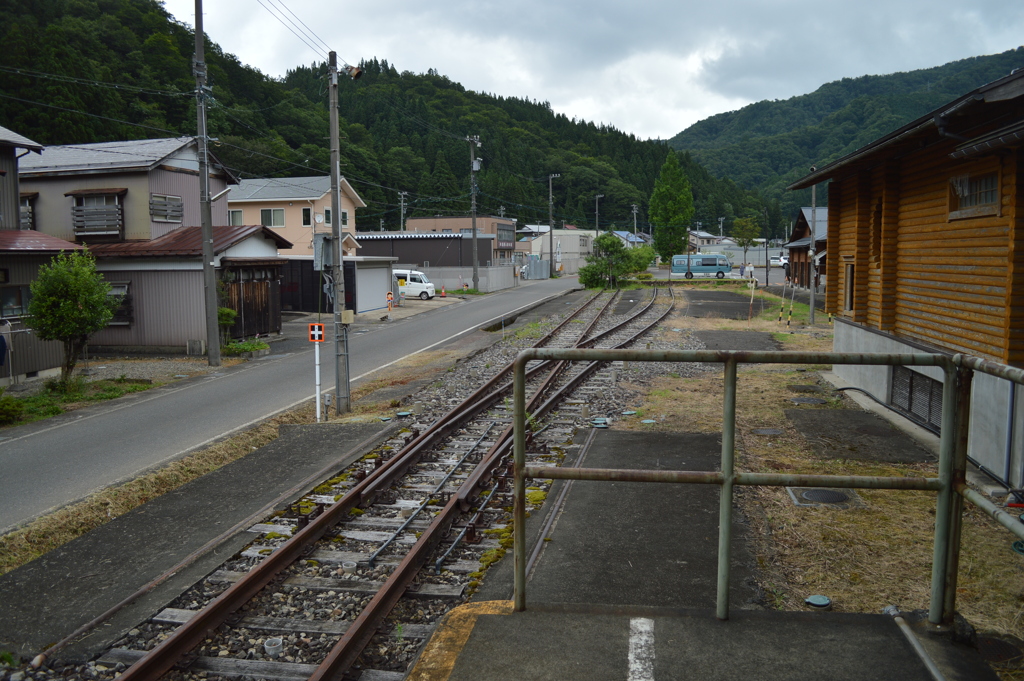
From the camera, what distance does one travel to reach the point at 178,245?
74.5 ft

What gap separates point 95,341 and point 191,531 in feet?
61.1

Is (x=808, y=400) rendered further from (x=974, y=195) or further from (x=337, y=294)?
(x=337, y=294)

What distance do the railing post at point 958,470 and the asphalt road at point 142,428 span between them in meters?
8.47

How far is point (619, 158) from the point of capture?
138375 millimetres

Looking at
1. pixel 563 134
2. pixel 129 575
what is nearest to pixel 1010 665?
pixel 129 575

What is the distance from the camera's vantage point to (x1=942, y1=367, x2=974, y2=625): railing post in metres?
3.37

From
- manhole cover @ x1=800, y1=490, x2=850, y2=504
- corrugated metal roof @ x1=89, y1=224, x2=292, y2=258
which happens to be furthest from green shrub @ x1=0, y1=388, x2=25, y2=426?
manhole cover @ x1=800, y1=490, x2=850, y2=504

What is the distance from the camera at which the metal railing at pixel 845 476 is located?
3381mm

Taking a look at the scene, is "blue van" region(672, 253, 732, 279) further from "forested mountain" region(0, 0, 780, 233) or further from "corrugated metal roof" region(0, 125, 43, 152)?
"corrugated metal roof" region(0, 125, 43, 152)

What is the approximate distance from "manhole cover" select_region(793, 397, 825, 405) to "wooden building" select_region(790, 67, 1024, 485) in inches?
38.5

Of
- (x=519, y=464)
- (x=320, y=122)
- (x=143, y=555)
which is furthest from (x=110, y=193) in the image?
(x=320, y=122)

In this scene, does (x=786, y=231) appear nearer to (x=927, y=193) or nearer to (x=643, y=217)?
(x=643, y=217)

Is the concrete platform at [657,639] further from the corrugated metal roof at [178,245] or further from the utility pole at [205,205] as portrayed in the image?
the corrugated metal roof at [178,245]

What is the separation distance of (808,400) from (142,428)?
1138 centimetres
